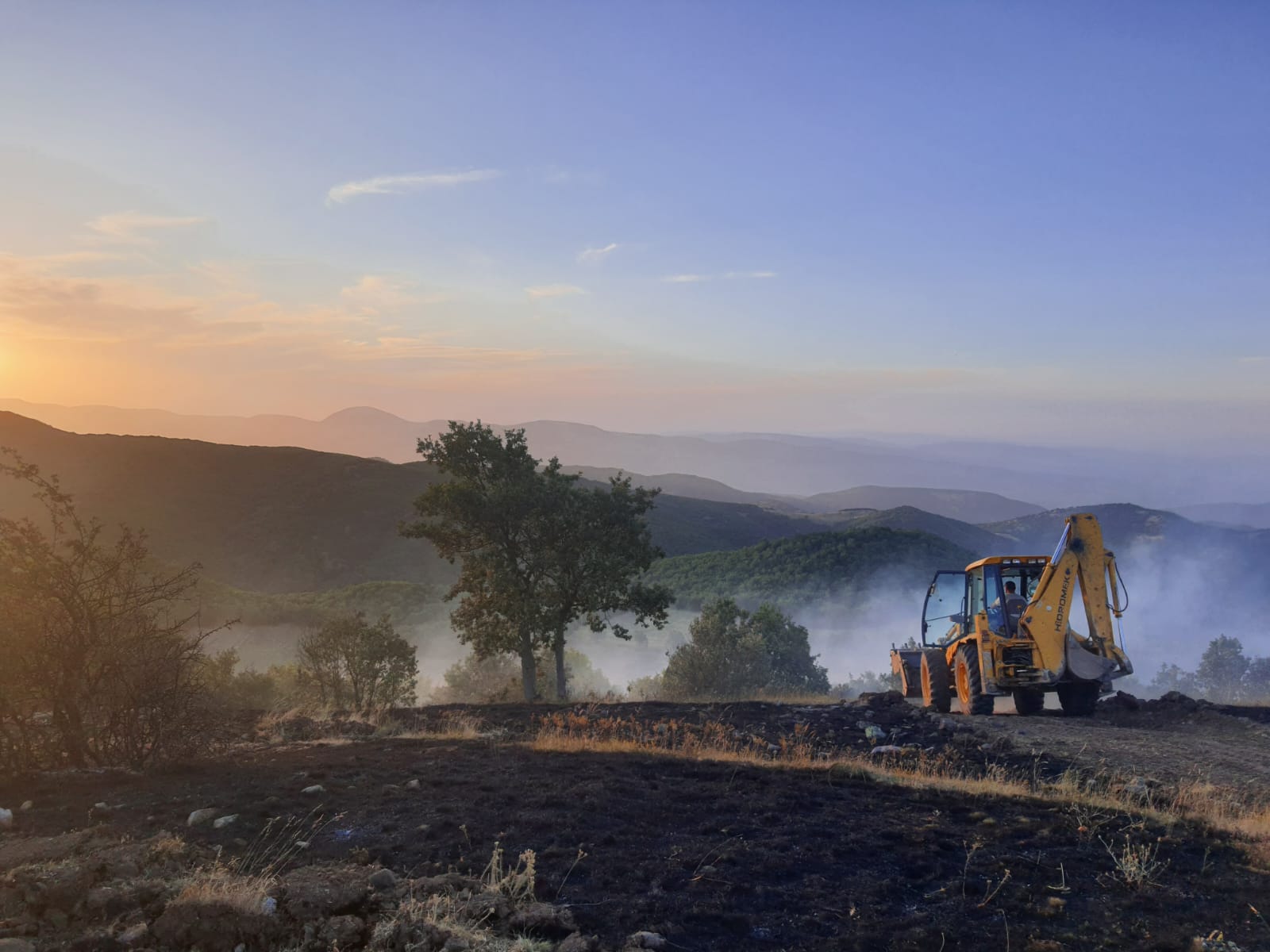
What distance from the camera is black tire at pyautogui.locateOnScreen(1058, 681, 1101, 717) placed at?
15219 millimetres

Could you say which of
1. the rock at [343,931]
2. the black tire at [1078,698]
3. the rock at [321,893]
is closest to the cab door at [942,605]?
the black tire at [1078,698]

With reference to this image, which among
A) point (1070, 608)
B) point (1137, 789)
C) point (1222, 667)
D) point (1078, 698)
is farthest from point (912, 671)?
point (1222, 667)

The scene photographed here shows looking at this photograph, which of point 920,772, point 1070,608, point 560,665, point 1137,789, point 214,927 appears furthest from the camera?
point 560,665

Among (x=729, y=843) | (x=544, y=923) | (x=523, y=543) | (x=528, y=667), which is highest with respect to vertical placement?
(x=523, y=543)

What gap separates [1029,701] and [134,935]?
15598mm

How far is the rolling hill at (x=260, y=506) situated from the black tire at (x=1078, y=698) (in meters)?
53.9

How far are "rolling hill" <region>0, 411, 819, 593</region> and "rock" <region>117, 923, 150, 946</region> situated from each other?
59279 mm

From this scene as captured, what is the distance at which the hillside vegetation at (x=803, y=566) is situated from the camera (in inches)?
2404

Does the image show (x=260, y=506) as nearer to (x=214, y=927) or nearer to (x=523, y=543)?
(x=523, y=543)

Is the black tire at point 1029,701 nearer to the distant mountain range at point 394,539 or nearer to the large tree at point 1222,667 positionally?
the large tree at point 1222,667

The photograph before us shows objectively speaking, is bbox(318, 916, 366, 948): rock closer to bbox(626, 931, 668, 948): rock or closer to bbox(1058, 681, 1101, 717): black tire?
bbox(626, 931, 668, 948): rock

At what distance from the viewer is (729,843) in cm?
707

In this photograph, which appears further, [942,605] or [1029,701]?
[942,605]

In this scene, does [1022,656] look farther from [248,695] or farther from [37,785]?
[248,695]
